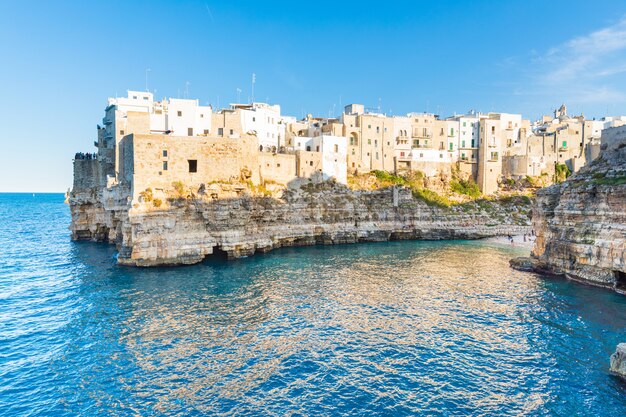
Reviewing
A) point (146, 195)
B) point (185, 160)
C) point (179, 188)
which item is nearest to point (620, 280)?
point (179, 188)

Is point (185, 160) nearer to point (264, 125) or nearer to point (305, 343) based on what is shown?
point (264, 125)

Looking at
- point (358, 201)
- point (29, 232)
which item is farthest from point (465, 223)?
point (29, 232)

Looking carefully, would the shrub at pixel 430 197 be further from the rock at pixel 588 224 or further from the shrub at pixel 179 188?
the shrub at pixel 179 188

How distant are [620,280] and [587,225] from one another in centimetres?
481

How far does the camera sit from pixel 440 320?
24922 millimetres

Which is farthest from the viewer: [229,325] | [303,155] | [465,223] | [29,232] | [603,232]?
[29,232]

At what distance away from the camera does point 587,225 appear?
3356cm

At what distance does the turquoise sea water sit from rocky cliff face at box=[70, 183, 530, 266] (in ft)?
12.4

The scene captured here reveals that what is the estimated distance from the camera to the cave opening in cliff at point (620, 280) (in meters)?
30.5

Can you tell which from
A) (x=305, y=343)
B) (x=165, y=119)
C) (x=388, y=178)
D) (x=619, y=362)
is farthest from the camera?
(x=388, y=178)

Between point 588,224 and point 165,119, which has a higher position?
point 165,119

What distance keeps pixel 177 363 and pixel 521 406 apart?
48.9ft

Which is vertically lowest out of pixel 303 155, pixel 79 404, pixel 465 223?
pixel 79 404

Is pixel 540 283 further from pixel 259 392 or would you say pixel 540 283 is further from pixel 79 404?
pixel 79 404
